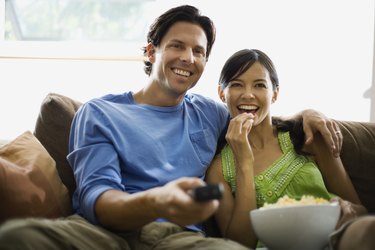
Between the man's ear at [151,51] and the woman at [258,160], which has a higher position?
the man's ear at [151,51]

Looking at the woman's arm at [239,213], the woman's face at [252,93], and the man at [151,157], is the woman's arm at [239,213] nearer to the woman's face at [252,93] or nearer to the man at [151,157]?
the man at [151,157]

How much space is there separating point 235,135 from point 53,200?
1.94 ft

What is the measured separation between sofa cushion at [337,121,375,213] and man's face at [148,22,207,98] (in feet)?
2.02

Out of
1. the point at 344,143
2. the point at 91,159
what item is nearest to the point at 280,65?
the point at 344,143

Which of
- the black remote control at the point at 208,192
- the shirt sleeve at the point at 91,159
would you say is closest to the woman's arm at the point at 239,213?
the shirt sleeve at the point at 91,159

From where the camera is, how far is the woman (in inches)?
70.1

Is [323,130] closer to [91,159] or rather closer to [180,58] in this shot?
[180,58]

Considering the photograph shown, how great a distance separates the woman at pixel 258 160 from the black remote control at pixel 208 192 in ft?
2.16

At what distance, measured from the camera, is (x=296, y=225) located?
53.2 inches

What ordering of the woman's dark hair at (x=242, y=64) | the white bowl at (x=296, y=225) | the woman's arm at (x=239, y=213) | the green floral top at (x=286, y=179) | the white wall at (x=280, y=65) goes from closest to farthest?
1. the white bowl at (x=296, y=225)
2. the woman's arm at (x=239, y=213)
3. the green floral top at (x=286, y=179)
4. the woman's dark hair at (x=242, y=64)
5. the white wall at (x=280, y=65)

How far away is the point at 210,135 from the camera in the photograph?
192 cm

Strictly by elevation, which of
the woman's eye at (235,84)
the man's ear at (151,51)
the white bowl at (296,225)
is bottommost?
the white bowl at (296,225)

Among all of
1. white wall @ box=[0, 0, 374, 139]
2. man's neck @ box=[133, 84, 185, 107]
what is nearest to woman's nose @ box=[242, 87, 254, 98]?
man's neck @ box=[133, 84, 185, 107]

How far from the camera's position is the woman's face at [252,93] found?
6.36 feet
